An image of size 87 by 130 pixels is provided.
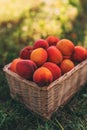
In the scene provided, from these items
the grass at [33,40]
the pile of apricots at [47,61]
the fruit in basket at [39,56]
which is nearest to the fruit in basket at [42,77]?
the pile of apricots at [47,61]

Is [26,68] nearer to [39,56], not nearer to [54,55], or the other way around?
[39,56]

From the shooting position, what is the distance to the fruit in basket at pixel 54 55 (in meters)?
3.08

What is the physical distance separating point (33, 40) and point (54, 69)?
1.67 metres

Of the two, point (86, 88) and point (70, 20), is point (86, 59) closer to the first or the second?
point (86, 88)

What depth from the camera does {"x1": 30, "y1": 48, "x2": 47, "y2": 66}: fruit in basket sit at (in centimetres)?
301

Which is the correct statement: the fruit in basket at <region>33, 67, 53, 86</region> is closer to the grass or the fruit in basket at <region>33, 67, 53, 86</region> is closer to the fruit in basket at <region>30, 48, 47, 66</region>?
the fruit in basket at <region>30, 48, 47, 66</region>

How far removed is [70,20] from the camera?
516 centimetres

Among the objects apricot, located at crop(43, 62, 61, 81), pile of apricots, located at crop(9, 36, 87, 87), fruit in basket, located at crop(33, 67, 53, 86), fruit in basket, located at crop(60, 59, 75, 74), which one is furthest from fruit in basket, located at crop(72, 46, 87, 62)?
fruit in basket, located at crop(33, 67, 53, 86)

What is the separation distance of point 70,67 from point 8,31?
1.91m

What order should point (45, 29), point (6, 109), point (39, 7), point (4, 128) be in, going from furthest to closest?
point (39, 7) < point (45, 29) < point (6, 109) < point (4, 128)

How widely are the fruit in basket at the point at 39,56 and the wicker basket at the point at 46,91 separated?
0.74 ft

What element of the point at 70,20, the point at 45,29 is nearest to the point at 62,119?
the point at 45,29

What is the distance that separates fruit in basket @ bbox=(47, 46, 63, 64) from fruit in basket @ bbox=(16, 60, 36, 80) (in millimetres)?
224

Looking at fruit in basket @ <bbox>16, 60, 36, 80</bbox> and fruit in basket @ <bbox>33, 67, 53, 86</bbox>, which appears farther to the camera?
fruit in basket @ <bbox>16, 60, 36, 80</bbox>
